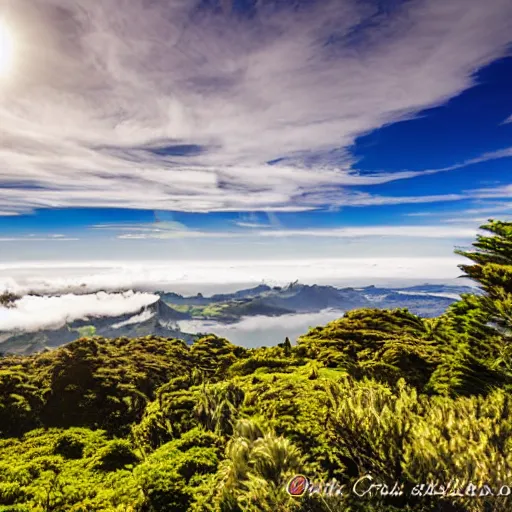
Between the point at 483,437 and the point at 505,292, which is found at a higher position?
the point at 505,292

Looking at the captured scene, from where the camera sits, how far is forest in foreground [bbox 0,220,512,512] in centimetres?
1011

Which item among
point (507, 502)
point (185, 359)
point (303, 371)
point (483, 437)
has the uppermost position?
point (483, 437)

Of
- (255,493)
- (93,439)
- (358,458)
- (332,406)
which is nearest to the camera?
(255,493)

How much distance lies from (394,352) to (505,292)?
1091 centimetres

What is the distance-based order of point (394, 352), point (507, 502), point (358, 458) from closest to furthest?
point (507, 502)
point (358, 458)
point (394, 352)

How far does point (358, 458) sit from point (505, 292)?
12.7 m

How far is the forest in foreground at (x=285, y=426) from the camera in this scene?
10.1m

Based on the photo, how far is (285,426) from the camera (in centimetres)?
1505

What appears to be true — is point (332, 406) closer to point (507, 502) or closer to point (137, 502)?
point (507, 502)

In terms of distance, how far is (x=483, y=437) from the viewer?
953 centimetres

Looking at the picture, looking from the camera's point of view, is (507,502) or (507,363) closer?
(507,502)

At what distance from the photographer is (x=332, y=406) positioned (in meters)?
13.2

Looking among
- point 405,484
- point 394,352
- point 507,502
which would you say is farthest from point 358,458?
point 394,352

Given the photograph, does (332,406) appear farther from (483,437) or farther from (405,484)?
(483,437)
